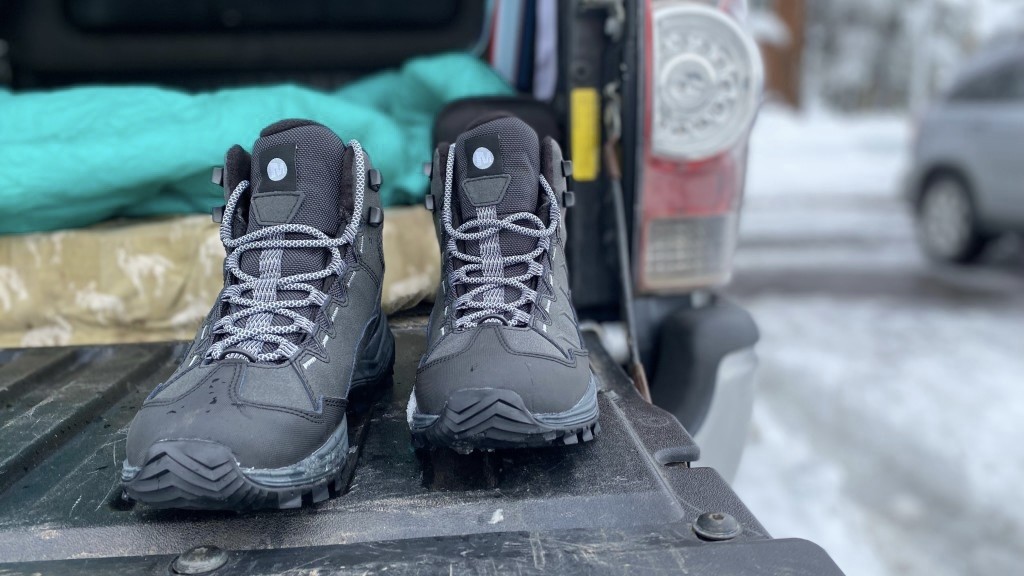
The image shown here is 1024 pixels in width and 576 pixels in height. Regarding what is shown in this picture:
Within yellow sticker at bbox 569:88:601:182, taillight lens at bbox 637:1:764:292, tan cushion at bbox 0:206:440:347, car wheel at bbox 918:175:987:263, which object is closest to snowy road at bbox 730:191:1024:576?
car wheel at bbox 918:175:987:263

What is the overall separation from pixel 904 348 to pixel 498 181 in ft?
9.83

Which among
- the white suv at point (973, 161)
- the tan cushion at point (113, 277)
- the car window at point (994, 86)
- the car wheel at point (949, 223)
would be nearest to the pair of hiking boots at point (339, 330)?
the tan cushion at point (113, 277)

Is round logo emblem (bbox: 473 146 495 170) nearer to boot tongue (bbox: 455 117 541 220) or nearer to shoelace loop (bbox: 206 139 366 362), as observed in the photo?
boot tongue (bbox: 455 117 541 220)

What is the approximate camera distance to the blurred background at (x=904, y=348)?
7.28 ft

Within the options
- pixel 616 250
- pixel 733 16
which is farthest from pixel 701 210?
pixel 733 16

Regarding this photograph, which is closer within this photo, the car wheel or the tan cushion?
the tan cushion

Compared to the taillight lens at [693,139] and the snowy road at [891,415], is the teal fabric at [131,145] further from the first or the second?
the snowy road at [891,415]

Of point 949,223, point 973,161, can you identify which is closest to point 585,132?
point 973,161

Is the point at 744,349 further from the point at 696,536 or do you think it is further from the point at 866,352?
the point at 866,352

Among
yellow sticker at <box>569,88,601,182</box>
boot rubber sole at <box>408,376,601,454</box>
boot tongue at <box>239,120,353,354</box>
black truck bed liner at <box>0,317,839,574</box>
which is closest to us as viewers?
black truck bed liner at <box>0,317,839,574</box>

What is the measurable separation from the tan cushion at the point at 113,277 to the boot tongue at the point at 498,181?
0.51 m

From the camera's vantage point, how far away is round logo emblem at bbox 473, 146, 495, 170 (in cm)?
122

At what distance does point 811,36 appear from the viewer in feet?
85.9

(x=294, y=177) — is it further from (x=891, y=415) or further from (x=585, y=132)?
(x=891, y=415)
